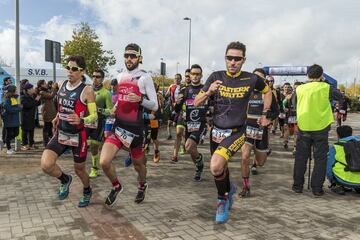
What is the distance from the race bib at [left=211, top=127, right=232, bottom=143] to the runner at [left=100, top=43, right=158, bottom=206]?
35.4 inches

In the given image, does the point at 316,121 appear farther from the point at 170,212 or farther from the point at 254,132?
the point at 170,212

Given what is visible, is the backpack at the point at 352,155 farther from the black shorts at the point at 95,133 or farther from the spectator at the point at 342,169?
the black shorts at the point at 95,133

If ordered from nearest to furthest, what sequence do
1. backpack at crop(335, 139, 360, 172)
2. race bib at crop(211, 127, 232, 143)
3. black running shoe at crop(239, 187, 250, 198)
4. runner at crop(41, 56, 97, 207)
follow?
race bib at crop(211, 127, 232, 143) < runner at crop(41, 56, 97, 207) < black running shoe at crop(239, 187, 250, 198) < backpack at crop(335, 139, 360, 172)

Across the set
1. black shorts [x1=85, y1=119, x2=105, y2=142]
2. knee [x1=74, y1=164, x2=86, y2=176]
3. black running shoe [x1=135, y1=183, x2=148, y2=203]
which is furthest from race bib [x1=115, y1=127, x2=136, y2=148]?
black shorts [x1=85, y1=119, x2=105, y2=142]

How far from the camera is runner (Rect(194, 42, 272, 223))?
4645 millimetres

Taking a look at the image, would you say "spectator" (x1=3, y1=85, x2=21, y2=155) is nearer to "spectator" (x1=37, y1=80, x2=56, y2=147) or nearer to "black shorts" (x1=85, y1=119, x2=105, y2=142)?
"spectator" (x1=37, y1=80, x2=56, y2=147)

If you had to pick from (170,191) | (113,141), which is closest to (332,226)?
(170,191)

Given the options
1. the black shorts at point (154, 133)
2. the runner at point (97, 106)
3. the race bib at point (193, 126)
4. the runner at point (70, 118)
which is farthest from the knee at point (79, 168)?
the black shorts at point (154, 133)

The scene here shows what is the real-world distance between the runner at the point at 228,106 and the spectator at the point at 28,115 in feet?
22.4

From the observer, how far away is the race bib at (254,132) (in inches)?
256

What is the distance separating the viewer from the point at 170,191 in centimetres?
615

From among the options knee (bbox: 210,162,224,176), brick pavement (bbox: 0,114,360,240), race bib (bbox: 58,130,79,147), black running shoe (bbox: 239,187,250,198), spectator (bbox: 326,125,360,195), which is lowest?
brick pavement (bbox: 0,114,360,240)

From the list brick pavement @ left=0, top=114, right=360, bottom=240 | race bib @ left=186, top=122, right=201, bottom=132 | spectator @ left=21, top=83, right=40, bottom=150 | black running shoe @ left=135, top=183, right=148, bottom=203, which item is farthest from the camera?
spectator @ left=21, top=83, right=40, bottom=150

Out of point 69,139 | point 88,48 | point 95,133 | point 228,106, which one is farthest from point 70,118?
point 88,48
